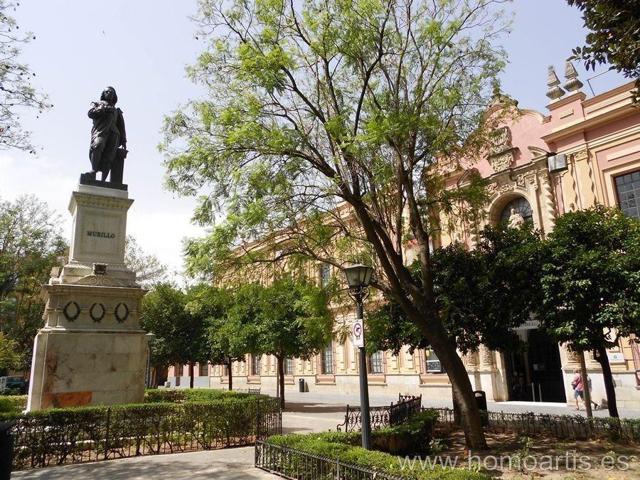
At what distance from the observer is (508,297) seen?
40.4ft

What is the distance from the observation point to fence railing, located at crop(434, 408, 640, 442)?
10.4m

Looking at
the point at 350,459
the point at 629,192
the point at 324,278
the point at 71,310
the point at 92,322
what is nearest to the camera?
the point at 350,459

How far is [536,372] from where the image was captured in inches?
947

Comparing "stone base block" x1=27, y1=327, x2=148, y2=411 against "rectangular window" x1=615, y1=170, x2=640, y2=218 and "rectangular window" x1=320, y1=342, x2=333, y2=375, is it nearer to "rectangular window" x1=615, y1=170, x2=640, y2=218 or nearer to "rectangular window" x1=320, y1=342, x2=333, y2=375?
"rectangular window" x1=615, y1=170, x2=640, y2=218

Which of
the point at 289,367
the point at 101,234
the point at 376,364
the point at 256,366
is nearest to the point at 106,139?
the point at 101,234

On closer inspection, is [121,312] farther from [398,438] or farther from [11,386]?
[11,386]

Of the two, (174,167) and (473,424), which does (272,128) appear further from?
(473,424)

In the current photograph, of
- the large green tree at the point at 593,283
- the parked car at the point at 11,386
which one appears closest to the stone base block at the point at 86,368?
the large green tree at the point at 593,283

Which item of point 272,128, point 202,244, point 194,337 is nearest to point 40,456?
point 202,244

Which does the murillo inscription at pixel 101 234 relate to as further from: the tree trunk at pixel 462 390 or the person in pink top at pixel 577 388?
the person in pink top at pixel 577 388

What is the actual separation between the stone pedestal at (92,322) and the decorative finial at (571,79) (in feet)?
69.7

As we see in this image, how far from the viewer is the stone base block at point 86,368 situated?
11.1 metres

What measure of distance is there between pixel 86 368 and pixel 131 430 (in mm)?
2104

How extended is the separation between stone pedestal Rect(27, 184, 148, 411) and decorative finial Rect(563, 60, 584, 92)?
21242 millimetres
